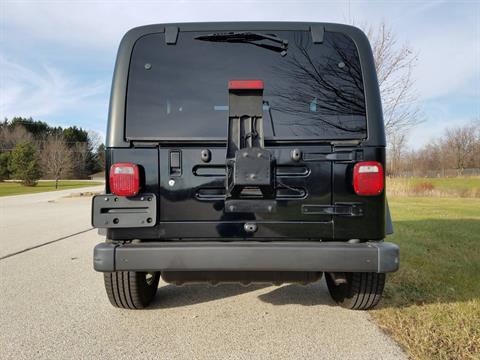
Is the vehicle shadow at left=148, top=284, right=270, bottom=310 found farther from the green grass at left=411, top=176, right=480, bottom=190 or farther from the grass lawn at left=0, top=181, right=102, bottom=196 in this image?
the grass lawn at left=0, top=181, right=102, bottom=196

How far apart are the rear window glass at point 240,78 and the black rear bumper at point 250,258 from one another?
0.76 meters

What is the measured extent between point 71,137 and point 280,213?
3396 inches

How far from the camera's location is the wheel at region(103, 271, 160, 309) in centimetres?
275

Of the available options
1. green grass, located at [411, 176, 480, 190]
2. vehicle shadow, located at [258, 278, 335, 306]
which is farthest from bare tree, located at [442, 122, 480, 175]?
vehicle shadow, located at [258, 278, 335, 306]

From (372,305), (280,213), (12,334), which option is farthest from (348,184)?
(12,334)

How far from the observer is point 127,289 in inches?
111

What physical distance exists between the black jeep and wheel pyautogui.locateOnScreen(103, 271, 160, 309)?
0.45m

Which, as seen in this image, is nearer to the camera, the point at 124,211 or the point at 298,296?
the point at 124,211

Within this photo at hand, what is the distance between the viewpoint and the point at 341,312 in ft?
9.89

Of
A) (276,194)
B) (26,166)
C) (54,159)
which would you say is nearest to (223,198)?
(276,194)

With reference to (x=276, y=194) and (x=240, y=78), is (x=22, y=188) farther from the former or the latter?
(x=276, y=194)

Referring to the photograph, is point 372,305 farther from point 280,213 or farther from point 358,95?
point 358,95

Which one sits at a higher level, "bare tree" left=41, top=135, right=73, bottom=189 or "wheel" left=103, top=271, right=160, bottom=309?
"bare tree" left=41, top=135, right=73, bottom=189

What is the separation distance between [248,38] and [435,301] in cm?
285
